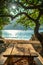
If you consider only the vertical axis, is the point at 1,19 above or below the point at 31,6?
below

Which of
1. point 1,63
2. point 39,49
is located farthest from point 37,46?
point 1,63

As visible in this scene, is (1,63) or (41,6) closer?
(1,63)

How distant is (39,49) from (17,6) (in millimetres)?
3887

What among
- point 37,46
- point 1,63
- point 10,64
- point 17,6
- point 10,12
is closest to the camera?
point 1,63

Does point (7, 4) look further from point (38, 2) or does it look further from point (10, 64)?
point (10, 64)

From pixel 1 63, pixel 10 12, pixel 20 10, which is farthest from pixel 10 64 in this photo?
pixel 10 12

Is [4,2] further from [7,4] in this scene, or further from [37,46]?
[37,46]

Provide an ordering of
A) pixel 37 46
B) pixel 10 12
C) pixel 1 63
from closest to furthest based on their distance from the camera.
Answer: pixel 1 63 < pixel 10 12 < pixel 37 46

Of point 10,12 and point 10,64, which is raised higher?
point 10,64

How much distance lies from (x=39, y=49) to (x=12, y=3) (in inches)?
180

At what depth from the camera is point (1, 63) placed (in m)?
4.65

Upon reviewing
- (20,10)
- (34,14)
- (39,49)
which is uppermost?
(20,10)

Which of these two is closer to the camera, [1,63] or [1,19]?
[1,63]

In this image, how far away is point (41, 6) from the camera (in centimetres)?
1095
